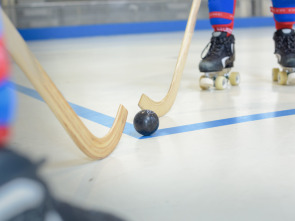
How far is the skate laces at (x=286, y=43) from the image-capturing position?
1.98 m

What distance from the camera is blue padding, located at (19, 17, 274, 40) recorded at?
28.9ft

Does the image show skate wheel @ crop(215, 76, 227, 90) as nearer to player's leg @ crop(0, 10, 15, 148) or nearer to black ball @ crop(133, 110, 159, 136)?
black ball @ crop(133, 110, 159, 136)

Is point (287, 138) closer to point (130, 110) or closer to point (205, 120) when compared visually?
point (205, 120)

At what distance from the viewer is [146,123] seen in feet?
4.04

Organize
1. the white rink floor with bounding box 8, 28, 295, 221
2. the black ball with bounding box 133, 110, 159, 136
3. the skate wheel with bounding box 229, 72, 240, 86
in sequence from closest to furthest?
the white rink floor with bounding box 8, 28, 295, 221
the black ball with bounding box 133, 110, 159, 136
the skate wheel with bounding box 229, 72, 240, 86

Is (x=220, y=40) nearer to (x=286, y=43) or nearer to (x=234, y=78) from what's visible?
(x=234, y=78)

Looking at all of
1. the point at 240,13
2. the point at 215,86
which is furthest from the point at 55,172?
the point at 240,13

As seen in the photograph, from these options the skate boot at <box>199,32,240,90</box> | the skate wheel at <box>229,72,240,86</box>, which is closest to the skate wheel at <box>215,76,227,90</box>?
the skate boot at <box>199,32,240,90</box>

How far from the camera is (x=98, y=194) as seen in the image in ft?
2.68

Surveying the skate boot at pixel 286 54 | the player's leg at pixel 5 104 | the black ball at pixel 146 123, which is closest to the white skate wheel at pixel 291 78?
the skate boot at pixel 286 54

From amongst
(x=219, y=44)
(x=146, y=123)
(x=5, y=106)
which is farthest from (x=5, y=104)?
(x=219, y=44)

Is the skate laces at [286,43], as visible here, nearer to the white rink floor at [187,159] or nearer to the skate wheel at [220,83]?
the white rink floor at [187,159]

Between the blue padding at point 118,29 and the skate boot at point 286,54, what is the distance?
7.35 metres

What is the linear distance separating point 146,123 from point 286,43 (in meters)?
1.07
